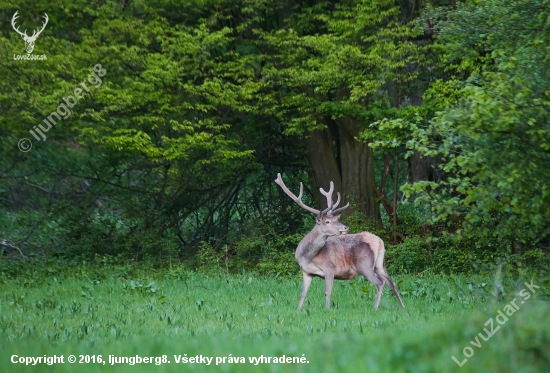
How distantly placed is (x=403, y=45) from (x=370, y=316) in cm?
877

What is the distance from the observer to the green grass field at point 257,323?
6.28 m

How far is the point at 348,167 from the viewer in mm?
22422

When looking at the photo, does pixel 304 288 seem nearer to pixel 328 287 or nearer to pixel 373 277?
pixel 328 287

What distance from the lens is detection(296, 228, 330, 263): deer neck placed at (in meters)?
13.6

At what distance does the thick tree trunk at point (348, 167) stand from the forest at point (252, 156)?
6 centimetres

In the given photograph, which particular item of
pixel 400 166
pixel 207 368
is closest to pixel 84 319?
pixel 207 368

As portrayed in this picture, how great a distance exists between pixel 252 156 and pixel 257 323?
10895mm

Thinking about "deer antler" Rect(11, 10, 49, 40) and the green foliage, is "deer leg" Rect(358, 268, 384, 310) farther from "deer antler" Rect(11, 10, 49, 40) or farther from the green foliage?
"deer antler" Rect(11, 10, 49, 40)

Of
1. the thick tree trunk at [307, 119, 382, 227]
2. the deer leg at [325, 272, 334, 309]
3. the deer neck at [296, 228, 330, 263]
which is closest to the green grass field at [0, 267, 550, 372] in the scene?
the deer leg at [325, 272, 334, 309]

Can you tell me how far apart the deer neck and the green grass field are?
2.61 feet
